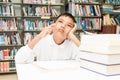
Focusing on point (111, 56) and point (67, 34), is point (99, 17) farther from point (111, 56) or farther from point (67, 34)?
point (111, 56)

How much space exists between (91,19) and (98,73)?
13.6 feet

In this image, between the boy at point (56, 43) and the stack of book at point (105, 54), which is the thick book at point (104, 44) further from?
the boy at point (56, 43)

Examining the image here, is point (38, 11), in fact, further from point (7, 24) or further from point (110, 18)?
point (110, 18)

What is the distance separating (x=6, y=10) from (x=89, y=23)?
1975 millimetres

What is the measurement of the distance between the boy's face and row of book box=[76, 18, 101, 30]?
3.12 meters

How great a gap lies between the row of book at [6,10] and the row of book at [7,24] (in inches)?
5.3

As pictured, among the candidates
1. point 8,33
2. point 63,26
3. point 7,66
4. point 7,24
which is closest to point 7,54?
point 7,66

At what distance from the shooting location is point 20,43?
4574mm

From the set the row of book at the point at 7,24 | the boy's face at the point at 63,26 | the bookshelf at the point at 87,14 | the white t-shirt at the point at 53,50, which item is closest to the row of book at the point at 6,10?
the row of book at the point at 7,24

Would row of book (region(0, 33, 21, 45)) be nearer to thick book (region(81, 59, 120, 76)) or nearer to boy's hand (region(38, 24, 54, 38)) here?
boy's hand (region(38, 24, 54, 38))

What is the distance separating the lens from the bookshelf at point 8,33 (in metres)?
4.43

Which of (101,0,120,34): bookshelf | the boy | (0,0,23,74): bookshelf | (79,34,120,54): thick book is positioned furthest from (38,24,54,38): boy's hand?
(101,0,120,34): bookshelf

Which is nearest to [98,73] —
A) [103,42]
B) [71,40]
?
[103,42]

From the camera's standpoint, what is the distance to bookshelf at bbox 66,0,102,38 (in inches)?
189
